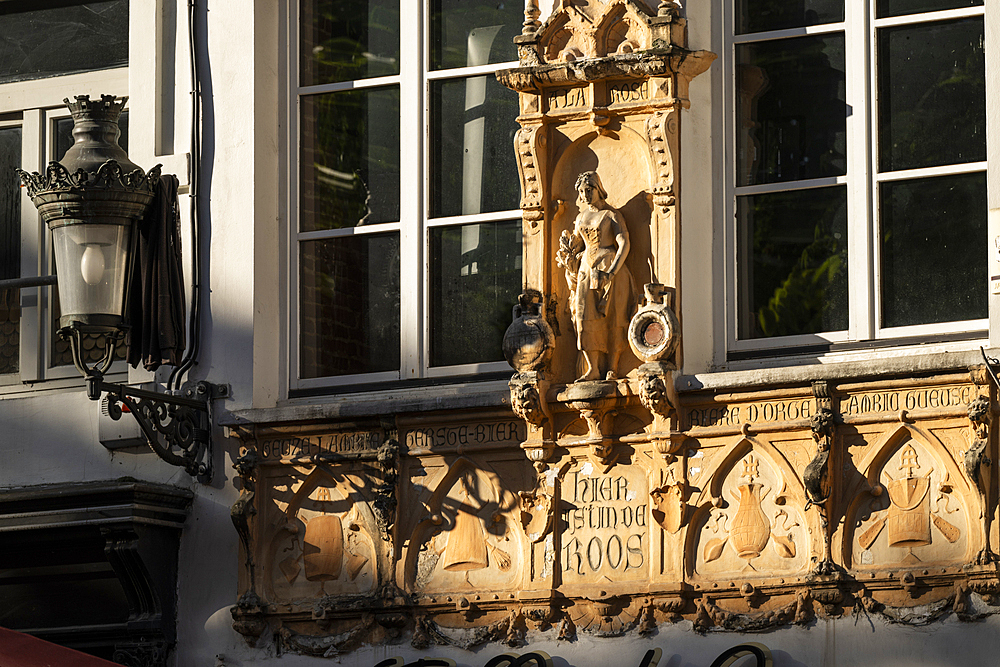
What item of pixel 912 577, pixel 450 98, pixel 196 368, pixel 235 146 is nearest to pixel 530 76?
pixel 450 98

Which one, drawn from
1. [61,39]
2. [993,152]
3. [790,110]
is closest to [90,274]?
[61,39]

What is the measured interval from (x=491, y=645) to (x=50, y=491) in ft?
7.66

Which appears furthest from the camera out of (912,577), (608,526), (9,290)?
(9,290)

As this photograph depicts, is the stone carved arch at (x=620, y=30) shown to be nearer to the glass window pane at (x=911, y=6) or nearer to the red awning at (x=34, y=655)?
the glass window pane at (x=911, y=6)

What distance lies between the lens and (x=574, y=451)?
8023 mm

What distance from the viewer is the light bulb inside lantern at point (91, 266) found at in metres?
8.13

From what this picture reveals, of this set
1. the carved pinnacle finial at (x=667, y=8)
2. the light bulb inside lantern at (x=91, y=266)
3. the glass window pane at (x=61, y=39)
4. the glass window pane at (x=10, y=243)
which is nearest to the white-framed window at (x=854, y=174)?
the carved pinnacle finial at (x=667, y=8)

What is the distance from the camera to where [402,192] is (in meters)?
8.87

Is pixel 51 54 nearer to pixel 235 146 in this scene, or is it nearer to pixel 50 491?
pixel 235 146

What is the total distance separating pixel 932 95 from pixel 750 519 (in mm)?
2090

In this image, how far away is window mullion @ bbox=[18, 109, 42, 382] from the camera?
951cm

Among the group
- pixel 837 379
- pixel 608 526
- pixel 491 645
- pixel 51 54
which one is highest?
pixel 51 54

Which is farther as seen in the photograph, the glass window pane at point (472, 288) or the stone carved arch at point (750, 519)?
the glass window pane at point (472, 288)

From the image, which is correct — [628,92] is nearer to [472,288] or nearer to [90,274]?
[472,288]
